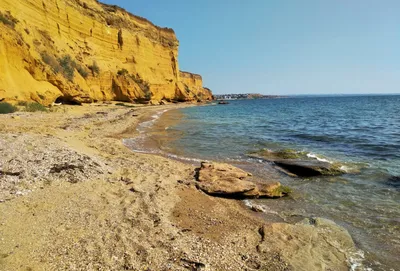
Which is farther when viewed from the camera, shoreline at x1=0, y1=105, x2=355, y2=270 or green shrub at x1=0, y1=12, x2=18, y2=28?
green shrub at x1=0, y1=12, x2=18, y2=28

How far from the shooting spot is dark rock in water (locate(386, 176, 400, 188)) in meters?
8.28

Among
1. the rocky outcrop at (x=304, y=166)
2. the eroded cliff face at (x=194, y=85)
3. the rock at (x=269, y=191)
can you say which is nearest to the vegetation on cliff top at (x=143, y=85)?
the eroded cliff face at (x=194, y=85)

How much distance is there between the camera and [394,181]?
865 centimetres

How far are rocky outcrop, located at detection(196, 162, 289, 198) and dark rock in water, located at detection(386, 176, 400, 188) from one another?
346 centimetres

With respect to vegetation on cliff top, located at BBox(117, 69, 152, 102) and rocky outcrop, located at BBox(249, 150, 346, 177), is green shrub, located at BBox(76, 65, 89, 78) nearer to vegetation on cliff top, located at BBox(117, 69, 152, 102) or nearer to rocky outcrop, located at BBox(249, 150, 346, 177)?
vegetation on cliff top, located at BBox(117, 69, 152, 102)

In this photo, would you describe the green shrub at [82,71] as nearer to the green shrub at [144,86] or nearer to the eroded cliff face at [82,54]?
the eroded cliff face at [82,54]

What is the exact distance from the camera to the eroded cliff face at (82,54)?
1973 centimetres

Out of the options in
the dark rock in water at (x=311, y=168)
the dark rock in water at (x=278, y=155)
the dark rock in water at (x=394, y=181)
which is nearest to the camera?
the dark rock in water at (x=394, y=181)

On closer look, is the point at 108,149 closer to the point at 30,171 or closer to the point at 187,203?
the point at 30,171

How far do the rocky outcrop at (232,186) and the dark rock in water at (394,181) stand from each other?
11.3 ft

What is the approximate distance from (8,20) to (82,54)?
44.8 feet

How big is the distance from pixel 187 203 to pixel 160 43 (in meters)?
56.7

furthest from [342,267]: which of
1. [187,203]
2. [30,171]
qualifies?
[30,171]

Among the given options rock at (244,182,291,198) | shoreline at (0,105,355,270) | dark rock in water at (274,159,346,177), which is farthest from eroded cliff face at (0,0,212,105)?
dark rock in water at (274,159,346,177)
